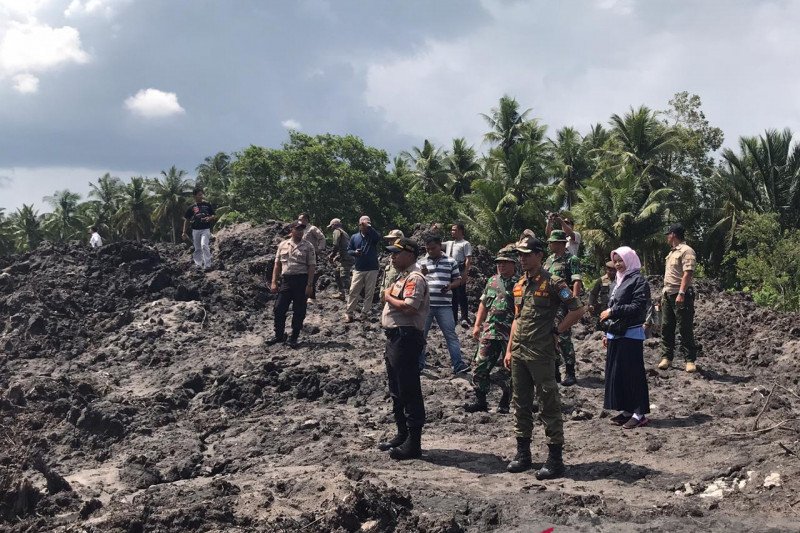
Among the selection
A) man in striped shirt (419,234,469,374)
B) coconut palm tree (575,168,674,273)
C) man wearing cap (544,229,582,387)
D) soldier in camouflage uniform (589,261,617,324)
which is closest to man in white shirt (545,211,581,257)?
soldier in camouflage uniform (589,261,617,324)

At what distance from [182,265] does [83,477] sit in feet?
36.1

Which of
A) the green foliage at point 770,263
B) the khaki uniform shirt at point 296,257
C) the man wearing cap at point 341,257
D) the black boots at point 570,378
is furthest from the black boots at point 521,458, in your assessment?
the green foliage at point 770,263

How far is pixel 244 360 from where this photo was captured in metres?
10.1

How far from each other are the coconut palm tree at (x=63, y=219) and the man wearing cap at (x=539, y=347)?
221 ft

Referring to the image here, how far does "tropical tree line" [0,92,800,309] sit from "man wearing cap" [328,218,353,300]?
14.2 meters

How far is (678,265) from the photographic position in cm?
856

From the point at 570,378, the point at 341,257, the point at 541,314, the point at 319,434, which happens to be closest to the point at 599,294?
the point at 570,378

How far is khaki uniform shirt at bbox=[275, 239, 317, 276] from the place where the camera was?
10031 millimetres

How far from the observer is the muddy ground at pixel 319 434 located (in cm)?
480

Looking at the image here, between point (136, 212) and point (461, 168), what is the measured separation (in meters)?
28.1

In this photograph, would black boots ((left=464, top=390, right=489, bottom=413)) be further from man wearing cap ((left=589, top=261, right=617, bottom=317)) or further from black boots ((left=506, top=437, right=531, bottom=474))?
man wearing cap ((left=589, top=261, right=617, bottom=317))

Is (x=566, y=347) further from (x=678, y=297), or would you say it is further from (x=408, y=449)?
(x=408, y=449)

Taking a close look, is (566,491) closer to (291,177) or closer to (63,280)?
(63,280)

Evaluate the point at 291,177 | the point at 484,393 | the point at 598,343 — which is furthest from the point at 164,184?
the point at 484,393
